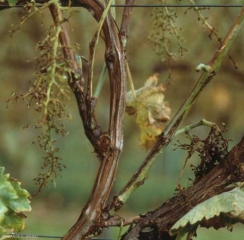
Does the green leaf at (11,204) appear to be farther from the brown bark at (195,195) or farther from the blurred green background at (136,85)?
the blurred green background at (136,85)

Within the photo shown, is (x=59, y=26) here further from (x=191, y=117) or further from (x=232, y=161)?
(x=191, y=117)

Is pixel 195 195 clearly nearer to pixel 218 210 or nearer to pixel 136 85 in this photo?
pixel 218 210

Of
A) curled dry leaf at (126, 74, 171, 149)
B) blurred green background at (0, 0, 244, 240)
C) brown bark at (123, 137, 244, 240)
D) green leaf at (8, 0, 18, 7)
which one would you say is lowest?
brown bark at (123, 137, 244, 240)

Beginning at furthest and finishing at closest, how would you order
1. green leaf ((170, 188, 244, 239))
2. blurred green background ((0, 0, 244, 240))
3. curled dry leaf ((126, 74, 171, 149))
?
blurred green background ((0, 0, 244, 240)), curled dry leaf ((126, 74, 171, 149)), green leaf ((170, 188, 244, 239))

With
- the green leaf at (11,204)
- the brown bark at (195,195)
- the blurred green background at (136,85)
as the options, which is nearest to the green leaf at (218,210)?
the brown bark at (195,195)

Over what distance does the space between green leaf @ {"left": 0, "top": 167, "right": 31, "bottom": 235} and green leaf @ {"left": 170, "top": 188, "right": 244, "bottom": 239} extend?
0.16 m

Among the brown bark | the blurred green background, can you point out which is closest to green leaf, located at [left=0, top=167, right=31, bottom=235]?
the brown bark

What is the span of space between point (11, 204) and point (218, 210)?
212 millimetres

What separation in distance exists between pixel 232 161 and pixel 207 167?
0.04 m

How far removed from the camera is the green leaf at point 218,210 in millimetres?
774

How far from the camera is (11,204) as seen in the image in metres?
0.79

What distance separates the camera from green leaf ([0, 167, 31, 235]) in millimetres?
792

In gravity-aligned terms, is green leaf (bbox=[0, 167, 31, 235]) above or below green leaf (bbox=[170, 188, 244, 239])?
above

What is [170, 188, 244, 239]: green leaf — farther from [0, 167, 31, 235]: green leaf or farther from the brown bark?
[0, 167, 31, 235]: green leaf
